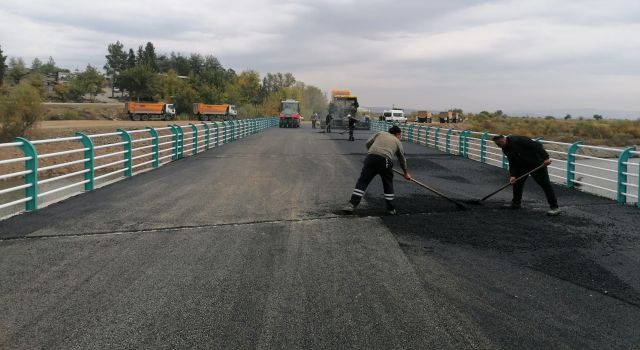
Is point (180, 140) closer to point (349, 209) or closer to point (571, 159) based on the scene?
point (349, 209)

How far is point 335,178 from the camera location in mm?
13414

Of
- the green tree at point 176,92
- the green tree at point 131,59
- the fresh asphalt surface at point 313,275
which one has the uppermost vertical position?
the green tree at point 131,59

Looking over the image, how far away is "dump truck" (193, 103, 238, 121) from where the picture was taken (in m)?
66.8

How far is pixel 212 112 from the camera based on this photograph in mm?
68062

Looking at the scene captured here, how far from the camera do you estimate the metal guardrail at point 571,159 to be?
10758 mm

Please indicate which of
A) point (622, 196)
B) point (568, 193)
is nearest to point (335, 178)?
point (568, 193)

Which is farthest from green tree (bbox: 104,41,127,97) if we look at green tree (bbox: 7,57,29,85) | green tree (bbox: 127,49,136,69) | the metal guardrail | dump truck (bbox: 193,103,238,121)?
the metal guardrail

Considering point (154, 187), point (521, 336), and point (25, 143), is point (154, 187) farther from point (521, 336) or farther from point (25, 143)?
point (521, 336)

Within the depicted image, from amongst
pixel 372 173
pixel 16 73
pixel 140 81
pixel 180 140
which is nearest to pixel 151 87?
pixel 140 81

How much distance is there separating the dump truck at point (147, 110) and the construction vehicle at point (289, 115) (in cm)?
1762

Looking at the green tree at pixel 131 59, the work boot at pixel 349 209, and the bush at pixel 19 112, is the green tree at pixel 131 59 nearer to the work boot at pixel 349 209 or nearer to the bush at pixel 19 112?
the bush at pixel 19 112

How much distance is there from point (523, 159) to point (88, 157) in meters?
8.62

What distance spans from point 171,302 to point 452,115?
8174cm

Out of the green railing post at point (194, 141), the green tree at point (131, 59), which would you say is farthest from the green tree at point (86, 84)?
the green railing post at point (194, 141)
